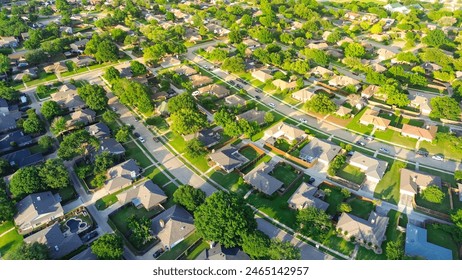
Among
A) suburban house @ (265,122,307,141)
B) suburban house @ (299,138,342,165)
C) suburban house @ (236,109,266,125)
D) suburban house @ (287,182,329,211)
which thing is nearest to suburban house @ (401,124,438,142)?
suburban house @ (299,138,342,165)

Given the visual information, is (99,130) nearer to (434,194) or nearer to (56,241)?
(56,241)

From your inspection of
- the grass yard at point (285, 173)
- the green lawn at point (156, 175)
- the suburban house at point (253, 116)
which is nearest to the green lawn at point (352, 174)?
the grass yard at point (285, 173)

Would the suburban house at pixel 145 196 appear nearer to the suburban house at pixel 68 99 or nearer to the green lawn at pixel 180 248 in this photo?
the green lawn at pixel 180 248

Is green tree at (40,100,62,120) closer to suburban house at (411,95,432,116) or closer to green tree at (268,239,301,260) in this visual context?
green tree at (268,239,301,260)

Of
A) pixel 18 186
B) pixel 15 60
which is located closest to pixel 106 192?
pixel 18 186

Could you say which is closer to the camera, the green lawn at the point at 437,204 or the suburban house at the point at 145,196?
the suburban house at the point at 145,196

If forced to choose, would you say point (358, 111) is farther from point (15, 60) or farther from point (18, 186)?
point (15, 60)

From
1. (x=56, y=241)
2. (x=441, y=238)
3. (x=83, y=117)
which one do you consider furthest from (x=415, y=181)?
(x=83, y=117)
